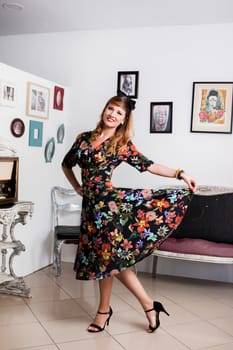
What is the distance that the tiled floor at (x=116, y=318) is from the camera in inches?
107

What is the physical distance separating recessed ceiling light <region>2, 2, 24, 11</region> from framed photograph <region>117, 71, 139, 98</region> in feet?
3.74

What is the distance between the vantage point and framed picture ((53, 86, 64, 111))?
4472 mm

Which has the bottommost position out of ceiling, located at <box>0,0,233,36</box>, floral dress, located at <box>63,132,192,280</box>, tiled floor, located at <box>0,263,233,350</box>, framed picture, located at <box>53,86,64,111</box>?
tiled floor, located at <box>0,263,233,350</box>

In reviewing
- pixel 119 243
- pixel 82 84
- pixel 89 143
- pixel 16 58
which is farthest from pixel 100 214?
pixel 16 58

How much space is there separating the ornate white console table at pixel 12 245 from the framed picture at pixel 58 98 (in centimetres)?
137

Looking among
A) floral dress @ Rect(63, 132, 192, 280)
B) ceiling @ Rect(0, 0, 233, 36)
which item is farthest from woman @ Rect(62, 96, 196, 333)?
ceiling @ Rect(0, 0, 233, 36)

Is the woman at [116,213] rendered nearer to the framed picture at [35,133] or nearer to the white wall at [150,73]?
the framed picture at [35,133]

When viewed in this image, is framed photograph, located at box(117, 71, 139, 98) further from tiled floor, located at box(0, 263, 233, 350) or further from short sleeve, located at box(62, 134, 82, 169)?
tiled floor, located at box(0, 263, 233, 350)

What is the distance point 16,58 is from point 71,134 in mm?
1065

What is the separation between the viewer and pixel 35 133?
415 centimetres

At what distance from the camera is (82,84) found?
473 centimetres

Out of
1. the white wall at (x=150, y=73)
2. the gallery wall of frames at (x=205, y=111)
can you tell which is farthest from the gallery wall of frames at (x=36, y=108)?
the gallery wall of frames at (x=205, y=111)

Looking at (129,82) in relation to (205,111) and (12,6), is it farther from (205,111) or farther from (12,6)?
(12,6)

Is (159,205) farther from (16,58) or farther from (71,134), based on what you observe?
(16,58)
